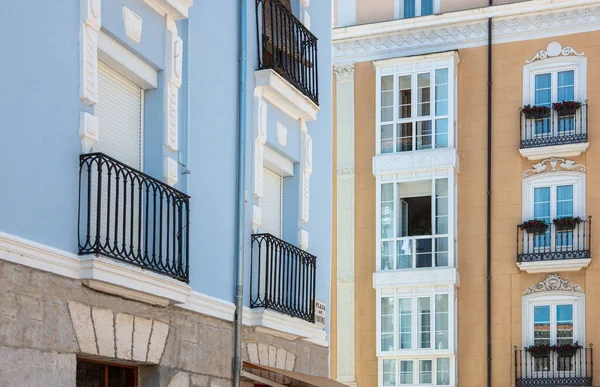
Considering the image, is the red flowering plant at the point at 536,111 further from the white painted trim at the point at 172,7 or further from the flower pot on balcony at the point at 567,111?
the white painted trim at the point at 172,7

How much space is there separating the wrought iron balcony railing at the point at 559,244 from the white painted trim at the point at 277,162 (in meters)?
15.4

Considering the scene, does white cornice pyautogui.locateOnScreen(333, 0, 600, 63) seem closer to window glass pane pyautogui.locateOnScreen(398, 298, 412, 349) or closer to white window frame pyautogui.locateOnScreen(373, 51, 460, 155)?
white window frame pyautogui.locateOnScreen(373, 51, 460, 155)

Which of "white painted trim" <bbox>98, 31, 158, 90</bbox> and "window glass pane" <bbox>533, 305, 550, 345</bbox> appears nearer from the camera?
"white painted trim" <bbox>98, 31, 158, 90</bbox>

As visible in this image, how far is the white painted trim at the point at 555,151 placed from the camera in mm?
28641

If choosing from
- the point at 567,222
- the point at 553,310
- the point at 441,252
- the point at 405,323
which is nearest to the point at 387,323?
the point at 405,323

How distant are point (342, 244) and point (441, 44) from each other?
5.75 m

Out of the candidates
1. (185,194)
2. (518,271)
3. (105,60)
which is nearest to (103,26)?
(105,60)

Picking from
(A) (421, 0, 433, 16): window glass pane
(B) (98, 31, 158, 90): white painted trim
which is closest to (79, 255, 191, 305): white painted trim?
(B) (98, 31, 158, 90): white painted trim

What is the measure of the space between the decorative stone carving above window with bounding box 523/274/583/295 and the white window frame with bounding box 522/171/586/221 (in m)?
1.58

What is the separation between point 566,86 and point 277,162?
54.9ft

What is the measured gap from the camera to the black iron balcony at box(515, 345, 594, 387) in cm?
2795

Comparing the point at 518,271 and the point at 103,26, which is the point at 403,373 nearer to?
the point at 518,271

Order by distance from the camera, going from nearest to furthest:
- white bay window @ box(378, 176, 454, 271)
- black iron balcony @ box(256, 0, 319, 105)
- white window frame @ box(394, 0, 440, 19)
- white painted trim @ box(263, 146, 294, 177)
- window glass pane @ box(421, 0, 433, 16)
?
black iron balcony @ box(256, 0, 319, 105) → white painted trim @ box(263, 146, 294, 177) → white bay window @ box(378, 176, 454, 271) → window glass pane @ box(421, 0, 433, 16) → white window frame @ box(394, 0, 440, 19)

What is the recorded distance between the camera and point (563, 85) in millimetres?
29344
